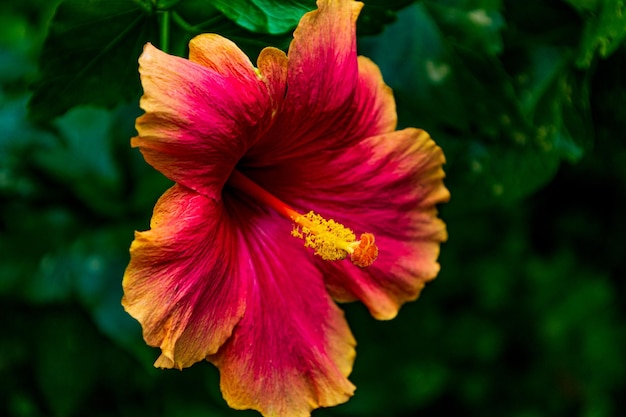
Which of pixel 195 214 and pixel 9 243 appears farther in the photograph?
pixel 9 243

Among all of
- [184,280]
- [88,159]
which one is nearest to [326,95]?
[184,280]

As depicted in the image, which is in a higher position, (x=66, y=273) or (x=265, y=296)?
(x=265, y=296)

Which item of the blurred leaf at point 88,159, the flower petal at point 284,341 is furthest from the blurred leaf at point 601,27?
the blurred leaf at point 88,159

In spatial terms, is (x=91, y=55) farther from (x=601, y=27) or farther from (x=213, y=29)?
(x=601, y=27)

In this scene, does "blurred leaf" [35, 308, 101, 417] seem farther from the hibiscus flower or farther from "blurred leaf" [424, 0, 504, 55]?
"blurred leaf" [424, 0, 504, 55]

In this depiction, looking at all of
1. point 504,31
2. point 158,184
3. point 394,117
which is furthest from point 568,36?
point 158,184

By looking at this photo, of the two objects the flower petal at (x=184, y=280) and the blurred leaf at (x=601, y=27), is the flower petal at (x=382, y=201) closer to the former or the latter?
the flower petal at (x=184, y=280)

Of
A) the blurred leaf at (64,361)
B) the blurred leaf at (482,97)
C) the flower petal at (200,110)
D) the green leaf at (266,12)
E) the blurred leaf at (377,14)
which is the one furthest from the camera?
the blurred leaf at (64,361)

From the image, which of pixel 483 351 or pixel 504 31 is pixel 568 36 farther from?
pixel 483 351
